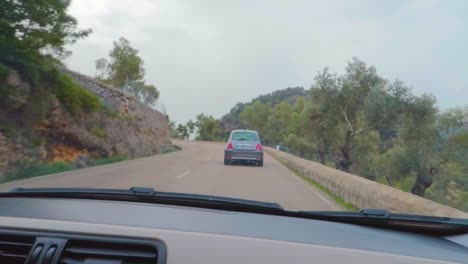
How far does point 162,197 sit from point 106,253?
111cm

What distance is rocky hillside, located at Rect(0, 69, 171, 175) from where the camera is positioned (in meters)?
16.3

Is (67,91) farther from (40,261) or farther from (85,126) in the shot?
(40,261)

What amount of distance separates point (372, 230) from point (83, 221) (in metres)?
1.42

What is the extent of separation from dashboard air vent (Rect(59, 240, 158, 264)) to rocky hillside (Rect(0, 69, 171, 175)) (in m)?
14.5

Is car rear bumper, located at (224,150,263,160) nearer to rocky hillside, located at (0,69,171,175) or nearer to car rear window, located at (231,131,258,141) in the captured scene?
car rear window, located at (231,131,258,141)

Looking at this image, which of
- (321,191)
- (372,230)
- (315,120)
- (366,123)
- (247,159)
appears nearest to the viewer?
(372,230)

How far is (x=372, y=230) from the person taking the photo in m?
2.49

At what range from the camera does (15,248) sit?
200cm

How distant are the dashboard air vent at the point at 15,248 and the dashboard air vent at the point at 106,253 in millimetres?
186

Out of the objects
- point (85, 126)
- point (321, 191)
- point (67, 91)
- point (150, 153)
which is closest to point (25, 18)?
point (67, 91)

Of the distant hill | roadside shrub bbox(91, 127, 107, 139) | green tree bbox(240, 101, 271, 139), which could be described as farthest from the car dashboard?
the distant hill

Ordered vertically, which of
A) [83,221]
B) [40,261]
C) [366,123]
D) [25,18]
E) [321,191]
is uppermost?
[25,18]

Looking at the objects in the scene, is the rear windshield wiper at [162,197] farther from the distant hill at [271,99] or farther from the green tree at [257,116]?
the distant hill at [271,99]

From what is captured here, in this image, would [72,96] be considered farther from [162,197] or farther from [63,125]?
[162,197]
